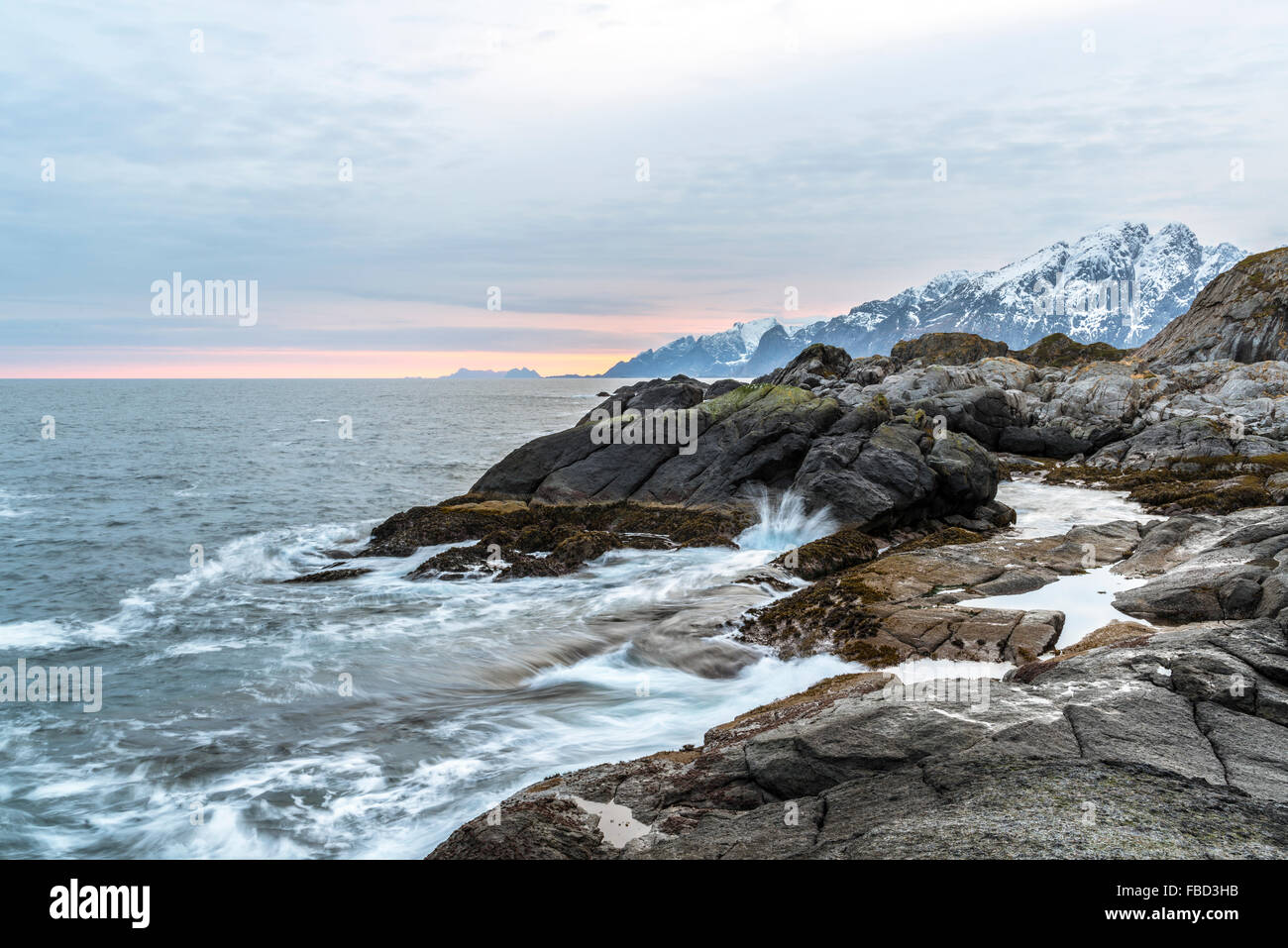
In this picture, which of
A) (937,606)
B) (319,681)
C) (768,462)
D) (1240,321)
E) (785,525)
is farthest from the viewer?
(1240,321)

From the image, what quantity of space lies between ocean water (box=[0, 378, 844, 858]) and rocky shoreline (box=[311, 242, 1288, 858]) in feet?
6.01

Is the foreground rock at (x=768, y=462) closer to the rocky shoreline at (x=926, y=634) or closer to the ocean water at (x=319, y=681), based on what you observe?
the rocky shoreline at (x=926, y=634)

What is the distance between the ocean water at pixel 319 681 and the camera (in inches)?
432

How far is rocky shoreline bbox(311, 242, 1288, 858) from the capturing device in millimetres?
6043

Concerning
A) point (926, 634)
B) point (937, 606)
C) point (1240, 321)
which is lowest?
→ point (926, 634)

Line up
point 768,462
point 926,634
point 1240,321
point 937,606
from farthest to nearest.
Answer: point 1240,321
point 768,462
point 937,606
point 926,634

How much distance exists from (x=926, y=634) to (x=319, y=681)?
515 inches

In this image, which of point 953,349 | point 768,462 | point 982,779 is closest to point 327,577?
point 768,462

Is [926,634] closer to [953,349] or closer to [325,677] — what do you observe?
[325,677]

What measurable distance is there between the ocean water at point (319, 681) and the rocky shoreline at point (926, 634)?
1831mm

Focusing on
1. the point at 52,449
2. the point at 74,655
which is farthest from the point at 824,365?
the point at 52,449

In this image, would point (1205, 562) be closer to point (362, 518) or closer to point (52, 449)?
point (362, 518)

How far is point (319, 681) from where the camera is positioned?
16.0 meters
